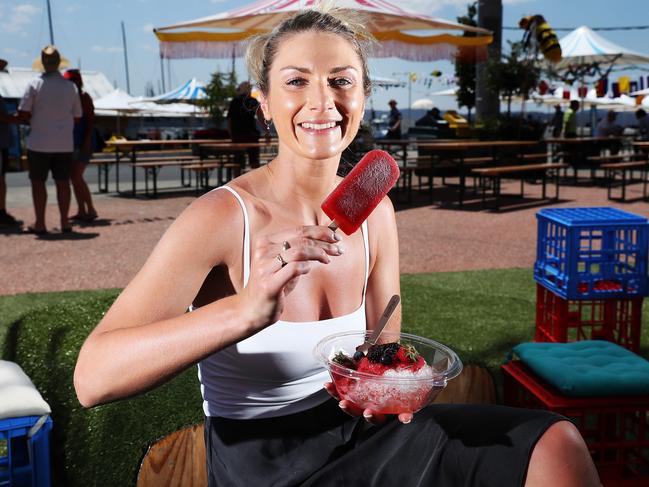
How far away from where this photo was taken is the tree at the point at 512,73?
1764 centimetres

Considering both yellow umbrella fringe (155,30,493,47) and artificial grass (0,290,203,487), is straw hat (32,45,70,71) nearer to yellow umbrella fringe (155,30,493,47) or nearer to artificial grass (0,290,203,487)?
yellow umbrella fringe (155,30,493,47)

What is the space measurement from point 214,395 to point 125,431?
3.90 feet

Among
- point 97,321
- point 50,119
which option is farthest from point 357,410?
point 50,119

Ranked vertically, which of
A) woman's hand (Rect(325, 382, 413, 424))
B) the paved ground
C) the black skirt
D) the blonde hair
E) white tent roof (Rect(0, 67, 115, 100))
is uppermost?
white tent roof (Rect(0, 67, 115, 100))

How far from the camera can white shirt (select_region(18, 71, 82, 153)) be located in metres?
8.30

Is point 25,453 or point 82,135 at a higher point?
point 82,135

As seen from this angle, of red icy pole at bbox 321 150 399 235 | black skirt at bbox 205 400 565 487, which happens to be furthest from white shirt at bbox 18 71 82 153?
red icy pole at bbox 321 150 399 235

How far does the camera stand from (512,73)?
17.7 meters

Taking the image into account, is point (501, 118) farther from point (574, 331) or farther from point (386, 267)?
point (386, 267)

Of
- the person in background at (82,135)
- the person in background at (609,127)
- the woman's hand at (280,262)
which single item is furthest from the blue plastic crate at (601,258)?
the person in background at (609,127)

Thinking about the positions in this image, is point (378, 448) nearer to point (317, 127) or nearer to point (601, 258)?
point (317, 127)

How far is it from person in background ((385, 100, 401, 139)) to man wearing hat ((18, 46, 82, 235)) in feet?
46.8

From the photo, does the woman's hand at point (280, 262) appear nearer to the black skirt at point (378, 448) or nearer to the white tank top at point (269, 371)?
the white tank top at point (269, 371)

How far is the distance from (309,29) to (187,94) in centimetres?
2793
